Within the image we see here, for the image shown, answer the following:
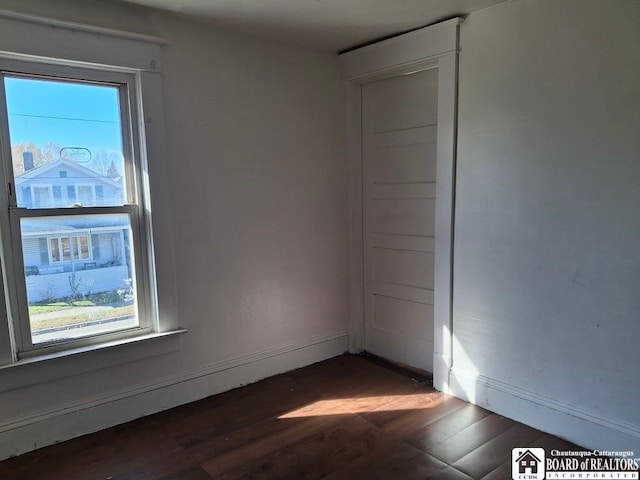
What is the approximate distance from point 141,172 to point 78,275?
68 cm

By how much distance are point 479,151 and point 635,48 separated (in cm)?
87

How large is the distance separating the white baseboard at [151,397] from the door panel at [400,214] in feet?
1.71

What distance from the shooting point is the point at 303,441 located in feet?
8.11

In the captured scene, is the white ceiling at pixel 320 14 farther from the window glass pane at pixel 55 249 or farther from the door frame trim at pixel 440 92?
the window glass pane at pixel 55 249

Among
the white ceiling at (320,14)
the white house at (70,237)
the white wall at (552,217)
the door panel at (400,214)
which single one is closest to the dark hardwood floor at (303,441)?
the white wall at (552,217)

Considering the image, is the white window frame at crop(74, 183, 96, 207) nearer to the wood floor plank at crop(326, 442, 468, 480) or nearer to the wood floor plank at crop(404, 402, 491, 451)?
the wood floor plank at crop(326, 442, 468, 480)

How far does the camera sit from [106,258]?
2607mm

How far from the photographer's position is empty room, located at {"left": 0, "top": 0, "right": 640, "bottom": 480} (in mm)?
2248

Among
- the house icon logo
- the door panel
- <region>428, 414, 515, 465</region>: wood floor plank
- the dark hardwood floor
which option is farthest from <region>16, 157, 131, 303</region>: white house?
the house icon logo

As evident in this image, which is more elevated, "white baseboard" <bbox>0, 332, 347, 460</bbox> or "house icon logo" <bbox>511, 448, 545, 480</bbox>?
"white baseboard" <bbox>0, 332, 347, 460</bbox>

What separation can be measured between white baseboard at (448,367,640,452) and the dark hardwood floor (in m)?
0.06

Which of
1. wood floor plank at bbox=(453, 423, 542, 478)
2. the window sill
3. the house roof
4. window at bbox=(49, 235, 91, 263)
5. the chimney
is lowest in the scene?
wood floor plank at bbox=(453, 423, 542, 478)

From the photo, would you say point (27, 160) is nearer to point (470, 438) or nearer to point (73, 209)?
point (73, 209)

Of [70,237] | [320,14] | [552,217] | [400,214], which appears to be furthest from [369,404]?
[320,14]
